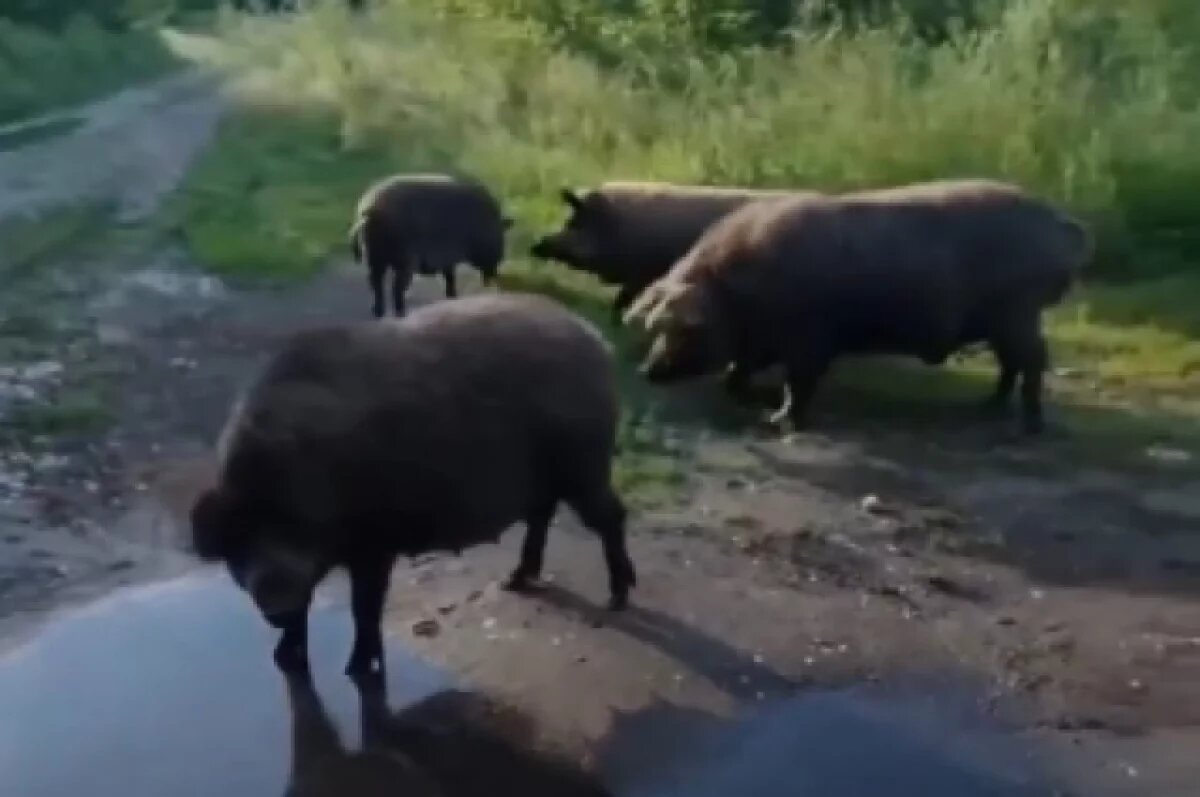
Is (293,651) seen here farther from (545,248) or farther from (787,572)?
(545,248)

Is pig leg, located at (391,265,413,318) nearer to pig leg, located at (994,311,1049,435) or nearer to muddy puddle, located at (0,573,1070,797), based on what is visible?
pig leg, located at (994,311,1049,435)

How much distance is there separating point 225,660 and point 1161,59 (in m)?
10.6

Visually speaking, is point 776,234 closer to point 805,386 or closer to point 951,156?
point 805,386

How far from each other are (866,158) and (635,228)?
8.38 ft

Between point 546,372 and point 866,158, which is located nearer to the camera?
point 546,372

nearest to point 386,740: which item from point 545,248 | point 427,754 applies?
point 427,754

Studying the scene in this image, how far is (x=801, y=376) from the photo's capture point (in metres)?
11.4

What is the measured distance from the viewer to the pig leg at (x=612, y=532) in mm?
8328

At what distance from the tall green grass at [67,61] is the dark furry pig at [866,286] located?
24.1 meters

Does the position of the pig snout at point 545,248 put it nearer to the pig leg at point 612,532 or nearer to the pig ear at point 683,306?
the pig ear at point 683,306

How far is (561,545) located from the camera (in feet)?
30.8

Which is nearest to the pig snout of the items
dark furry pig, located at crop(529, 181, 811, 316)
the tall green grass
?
dark furry pig, located at crop(529, 181, 811, 316)

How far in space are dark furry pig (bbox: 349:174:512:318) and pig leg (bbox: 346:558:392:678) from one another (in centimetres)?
685

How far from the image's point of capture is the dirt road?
771cm
